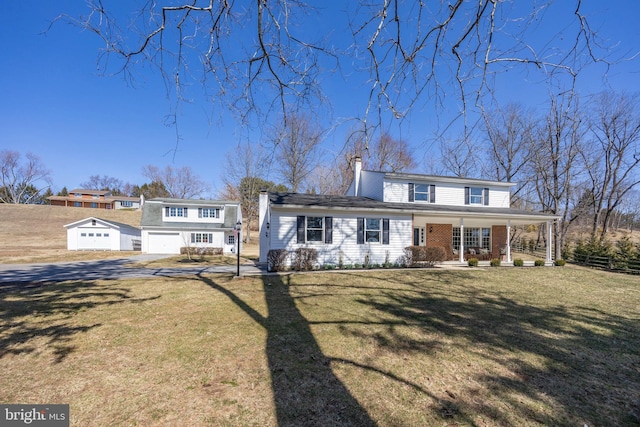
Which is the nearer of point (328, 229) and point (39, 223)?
point (328, 229)

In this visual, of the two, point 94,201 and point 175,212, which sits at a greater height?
point 94,201

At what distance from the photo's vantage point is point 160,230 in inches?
1004

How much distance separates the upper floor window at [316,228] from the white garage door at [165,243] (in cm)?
1794

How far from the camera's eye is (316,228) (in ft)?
44.7

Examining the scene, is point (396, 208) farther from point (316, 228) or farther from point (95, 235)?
point (95, 235)

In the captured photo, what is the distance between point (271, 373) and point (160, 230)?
86.2 feet

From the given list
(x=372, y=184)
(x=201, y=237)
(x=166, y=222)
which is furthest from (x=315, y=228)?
(x=166, y=222)

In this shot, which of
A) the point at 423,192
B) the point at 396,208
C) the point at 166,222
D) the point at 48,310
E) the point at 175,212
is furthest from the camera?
Result: the point at 175,212

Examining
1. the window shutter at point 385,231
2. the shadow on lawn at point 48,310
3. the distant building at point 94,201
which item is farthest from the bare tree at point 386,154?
the distant building at point 94,201

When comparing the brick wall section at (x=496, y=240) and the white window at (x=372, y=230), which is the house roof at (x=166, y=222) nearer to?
the white window at (x=372, y=230)

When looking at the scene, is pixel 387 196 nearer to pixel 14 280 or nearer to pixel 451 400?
pixel 451 400

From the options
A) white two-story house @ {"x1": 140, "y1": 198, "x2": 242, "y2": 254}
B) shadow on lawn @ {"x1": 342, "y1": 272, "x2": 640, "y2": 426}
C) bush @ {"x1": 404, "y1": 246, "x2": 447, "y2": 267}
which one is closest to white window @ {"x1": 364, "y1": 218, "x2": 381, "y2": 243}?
bush @ {"x1": 404, "y1": 246, "x2": 447, "y2": 267}

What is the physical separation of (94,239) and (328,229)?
27228 millimetres

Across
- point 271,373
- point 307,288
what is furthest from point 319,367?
point 307,288
